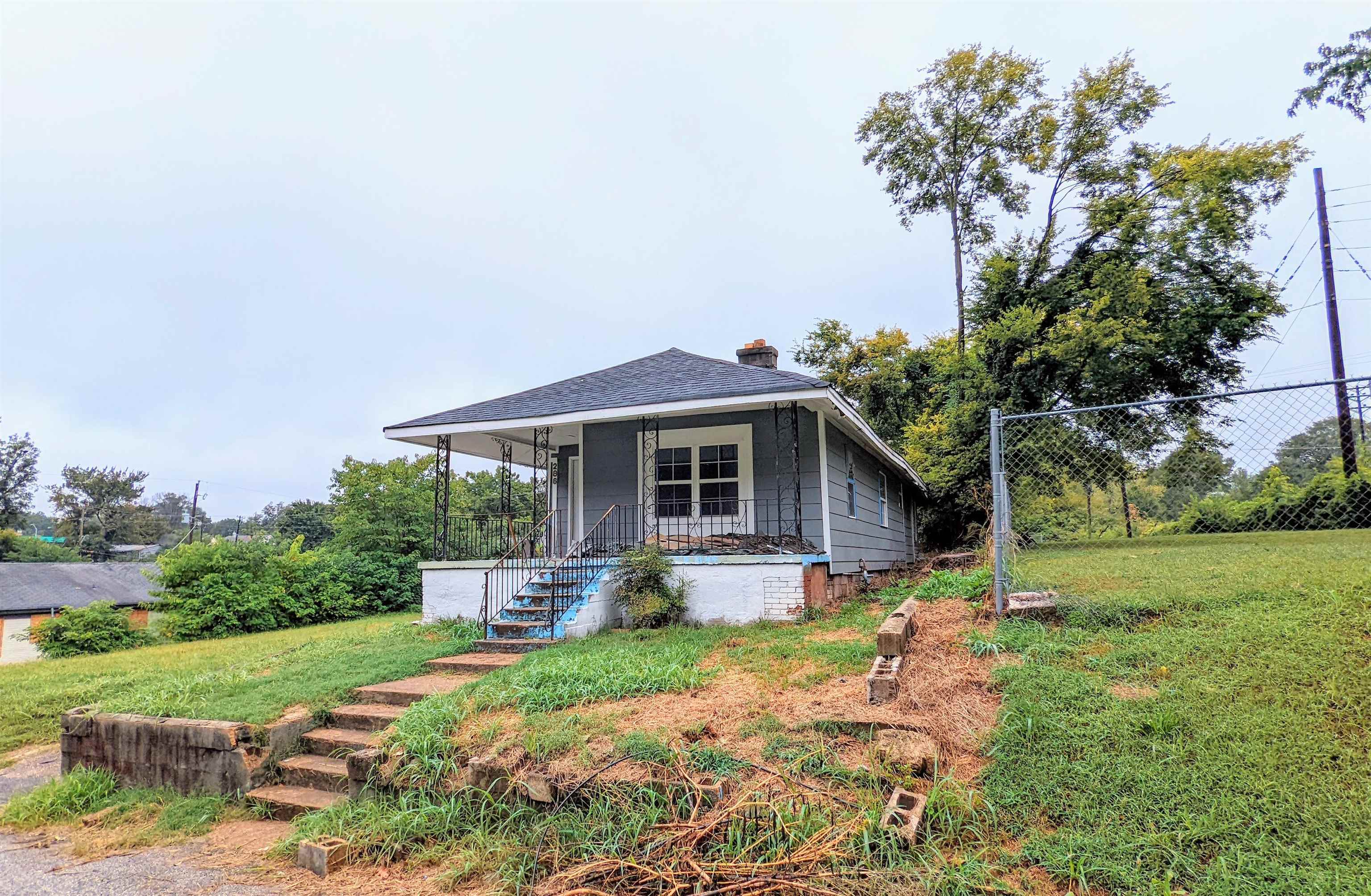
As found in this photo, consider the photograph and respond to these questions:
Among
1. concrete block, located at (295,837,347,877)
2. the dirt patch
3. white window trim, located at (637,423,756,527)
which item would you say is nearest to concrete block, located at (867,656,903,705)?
the dirt patch

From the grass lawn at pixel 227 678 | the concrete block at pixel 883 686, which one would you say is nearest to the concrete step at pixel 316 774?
the grass lawn at pixel 227 678

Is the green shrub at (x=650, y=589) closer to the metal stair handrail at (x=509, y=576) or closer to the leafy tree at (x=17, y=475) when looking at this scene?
the metal stair handrail at (x=509, y=576)

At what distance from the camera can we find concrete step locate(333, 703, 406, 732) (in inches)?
208

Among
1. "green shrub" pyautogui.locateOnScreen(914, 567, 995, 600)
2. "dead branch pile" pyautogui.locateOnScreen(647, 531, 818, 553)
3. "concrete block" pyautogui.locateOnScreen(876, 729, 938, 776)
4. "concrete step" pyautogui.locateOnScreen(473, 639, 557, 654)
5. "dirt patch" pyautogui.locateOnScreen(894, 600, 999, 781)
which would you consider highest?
"dead branch pile" pyautogui.locateOnScreen(647, 531, 818, 553)

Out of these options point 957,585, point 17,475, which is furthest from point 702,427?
point 17,475

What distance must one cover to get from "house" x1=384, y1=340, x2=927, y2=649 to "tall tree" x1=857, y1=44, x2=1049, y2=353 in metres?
10.1

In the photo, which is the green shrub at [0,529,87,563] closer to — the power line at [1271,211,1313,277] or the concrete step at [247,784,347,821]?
the concrete step at [247,784,347,821]

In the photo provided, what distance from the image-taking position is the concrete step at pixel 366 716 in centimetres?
528

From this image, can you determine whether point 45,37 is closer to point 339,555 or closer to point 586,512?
point 586,512

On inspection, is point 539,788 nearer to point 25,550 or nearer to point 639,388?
point 639,388

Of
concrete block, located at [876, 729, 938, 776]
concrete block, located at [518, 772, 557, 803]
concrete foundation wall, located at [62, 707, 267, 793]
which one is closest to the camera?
concrete block, located at [876, 729, 938, 776]

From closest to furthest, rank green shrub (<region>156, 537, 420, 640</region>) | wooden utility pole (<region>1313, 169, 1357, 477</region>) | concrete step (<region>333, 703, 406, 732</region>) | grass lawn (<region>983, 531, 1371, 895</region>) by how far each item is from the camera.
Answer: grass lawn (<region>983, 531, 1371, 895</region>) < concrete step (<region>333, 703, 406, 732</region>) < wooden utility pole (<region>1313, 169, 1357, 477</region>) < green shrub (<region>156, 537, 420, 640</region>)

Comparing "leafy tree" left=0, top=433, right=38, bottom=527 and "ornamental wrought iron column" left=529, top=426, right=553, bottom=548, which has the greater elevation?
"leafy tree" left=0, top=433, right=38, bottom=527

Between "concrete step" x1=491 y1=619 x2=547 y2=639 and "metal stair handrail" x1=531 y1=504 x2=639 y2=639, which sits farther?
"metal stair handrail" x1=531 y1=504 x2=639 y2=639
